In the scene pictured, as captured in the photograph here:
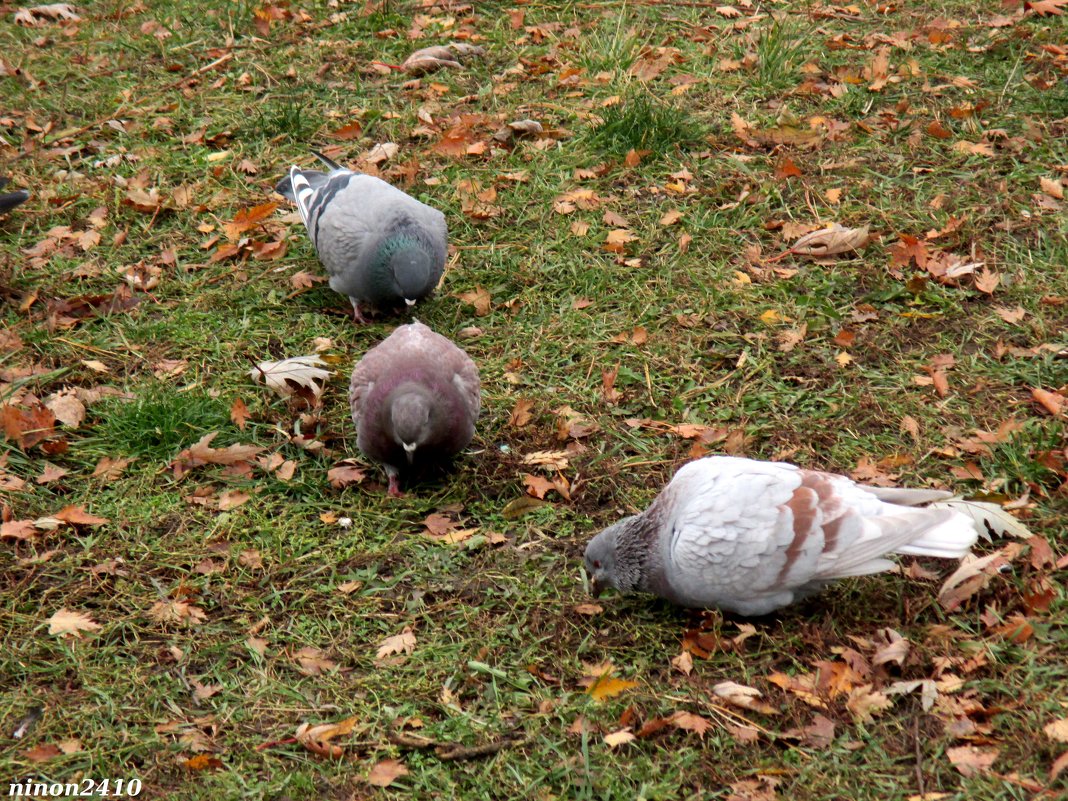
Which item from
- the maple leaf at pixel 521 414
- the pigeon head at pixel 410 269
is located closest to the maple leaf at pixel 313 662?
the maple leaf at pixel 521 414

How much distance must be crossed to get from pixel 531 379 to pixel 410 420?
96 cm

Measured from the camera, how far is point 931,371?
15.2 ft

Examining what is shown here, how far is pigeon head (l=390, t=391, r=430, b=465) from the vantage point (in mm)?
4070

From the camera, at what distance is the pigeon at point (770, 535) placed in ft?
11.1

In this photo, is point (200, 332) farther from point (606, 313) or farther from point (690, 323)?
point (690, 323)

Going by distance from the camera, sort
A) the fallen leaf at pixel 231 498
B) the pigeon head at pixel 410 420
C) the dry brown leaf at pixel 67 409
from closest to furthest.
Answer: the pigeon head at pixel 410 420 < the fallen leaf at pixel 231 498 < the dry brown leaf at pixel 67 409

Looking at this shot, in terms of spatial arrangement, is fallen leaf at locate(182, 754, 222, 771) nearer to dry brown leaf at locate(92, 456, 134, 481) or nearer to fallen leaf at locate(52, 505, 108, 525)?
fallen leaf at locate(52, 505, 108, 525)

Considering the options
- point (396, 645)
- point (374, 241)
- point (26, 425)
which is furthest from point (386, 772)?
point (374, 241)

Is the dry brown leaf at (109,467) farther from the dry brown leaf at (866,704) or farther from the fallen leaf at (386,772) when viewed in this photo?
the dry brown leaf at (866,704)

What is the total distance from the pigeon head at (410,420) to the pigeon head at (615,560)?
84 cm

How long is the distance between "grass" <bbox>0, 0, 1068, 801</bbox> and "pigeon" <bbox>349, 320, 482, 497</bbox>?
0.58ft

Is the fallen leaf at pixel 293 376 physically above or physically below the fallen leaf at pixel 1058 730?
below

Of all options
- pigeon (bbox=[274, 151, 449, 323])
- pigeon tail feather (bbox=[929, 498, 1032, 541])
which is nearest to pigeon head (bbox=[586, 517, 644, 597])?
pigeon tail feather (bbox=[929, 498, 1032, 541])

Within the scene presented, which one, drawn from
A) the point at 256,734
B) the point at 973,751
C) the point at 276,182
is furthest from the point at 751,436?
the point at 276,182
